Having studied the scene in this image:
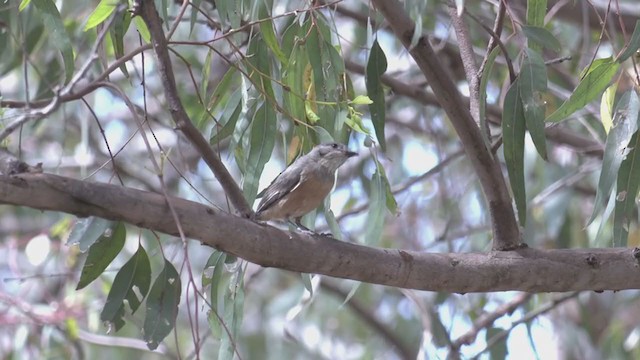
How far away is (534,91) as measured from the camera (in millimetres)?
3064

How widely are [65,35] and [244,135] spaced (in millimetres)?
674

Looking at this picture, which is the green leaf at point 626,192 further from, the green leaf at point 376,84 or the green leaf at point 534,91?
the green leaf at point 376,84

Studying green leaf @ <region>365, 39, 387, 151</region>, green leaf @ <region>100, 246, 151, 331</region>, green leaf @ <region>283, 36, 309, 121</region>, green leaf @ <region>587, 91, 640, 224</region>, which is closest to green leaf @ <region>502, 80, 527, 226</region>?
green leaf @ <region>587, 91, 640, 224</region>

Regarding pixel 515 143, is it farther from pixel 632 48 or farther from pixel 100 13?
pixel 100 13

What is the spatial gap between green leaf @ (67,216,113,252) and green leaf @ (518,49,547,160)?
132cm

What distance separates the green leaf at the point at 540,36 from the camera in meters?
2.99

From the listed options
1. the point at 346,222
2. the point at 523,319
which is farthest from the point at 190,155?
the point at 523,319

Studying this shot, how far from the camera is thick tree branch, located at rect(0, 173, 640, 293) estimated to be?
219cm

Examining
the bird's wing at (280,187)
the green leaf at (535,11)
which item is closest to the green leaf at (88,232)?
the bird's wing at (280,187)

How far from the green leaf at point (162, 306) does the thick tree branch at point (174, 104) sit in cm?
54

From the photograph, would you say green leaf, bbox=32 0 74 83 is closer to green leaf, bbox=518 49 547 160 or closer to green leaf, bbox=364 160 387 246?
green leaf, bbox=364 160 387 246

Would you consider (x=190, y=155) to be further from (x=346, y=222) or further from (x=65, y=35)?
(x=65, y=35)

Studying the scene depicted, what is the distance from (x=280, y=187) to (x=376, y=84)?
71 cm

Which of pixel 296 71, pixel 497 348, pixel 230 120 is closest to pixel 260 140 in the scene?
pixel 230 120
